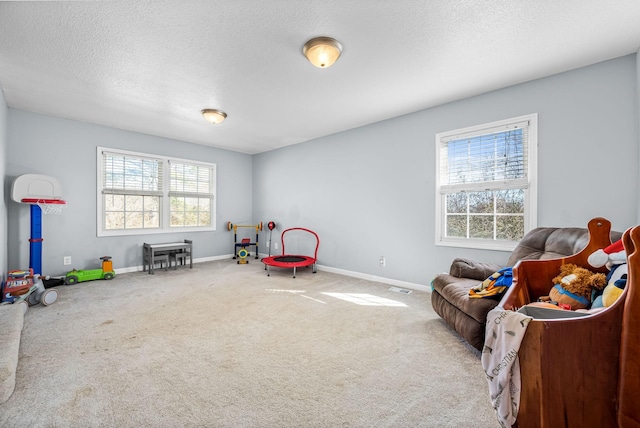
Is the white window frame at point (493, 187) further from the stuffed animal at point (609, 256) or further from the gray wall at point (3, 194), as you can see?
the gray wall at point (3, 194)

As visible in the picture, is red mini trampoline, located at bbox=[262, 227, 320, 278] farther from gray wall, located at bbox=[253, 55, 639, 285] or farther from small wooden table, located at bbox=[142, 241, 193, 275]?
small wooden table, located at bbox=[142, 241, 193, 275]

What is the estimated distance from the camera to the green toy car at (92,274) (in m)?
4.01

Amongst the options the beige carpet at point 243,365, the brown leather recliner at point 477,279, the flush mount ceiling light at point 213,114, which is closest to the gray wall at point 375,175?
the brown leather recliner at point 477,279

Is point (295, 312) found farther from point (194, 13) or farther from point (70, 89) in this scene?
point (70, 89)

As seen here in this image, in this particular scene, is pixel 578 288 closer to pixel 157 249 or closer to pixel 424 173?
pixel 424 173

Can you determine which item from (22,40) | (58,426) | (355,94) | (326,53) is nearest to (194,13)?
(326,53)

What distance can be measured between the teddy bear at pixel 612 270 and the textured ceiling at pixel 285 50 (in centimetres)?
170

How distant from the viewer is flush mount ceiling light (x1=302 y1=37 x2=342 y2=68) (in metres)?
2.26

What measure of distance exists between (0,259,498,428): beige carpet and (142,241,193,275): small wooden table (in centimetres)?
139

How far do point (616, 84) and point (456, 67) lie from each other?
4.59ft

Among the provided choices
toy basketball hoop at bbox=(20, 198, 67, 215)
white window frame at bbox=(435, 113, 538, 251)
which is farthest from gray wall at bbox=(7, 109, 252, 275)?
white window frame at bbox=(435, 113, 538, 251)

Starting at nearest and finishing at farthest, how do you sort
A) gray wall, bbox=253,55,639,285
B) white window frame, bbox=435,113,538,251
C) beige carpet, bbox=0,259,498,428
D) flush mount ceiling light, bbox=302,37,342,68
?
beige carpet, bbox=0,259,498,428 → flush mount ceiling light, bbox=302,37,342,68 → gray wall, bbox=253,55,639,285 → white window frame, bbox=435,113,538,251

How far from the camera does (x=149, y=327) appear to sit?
2588mm

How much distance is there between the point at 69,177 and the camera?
427 cm
